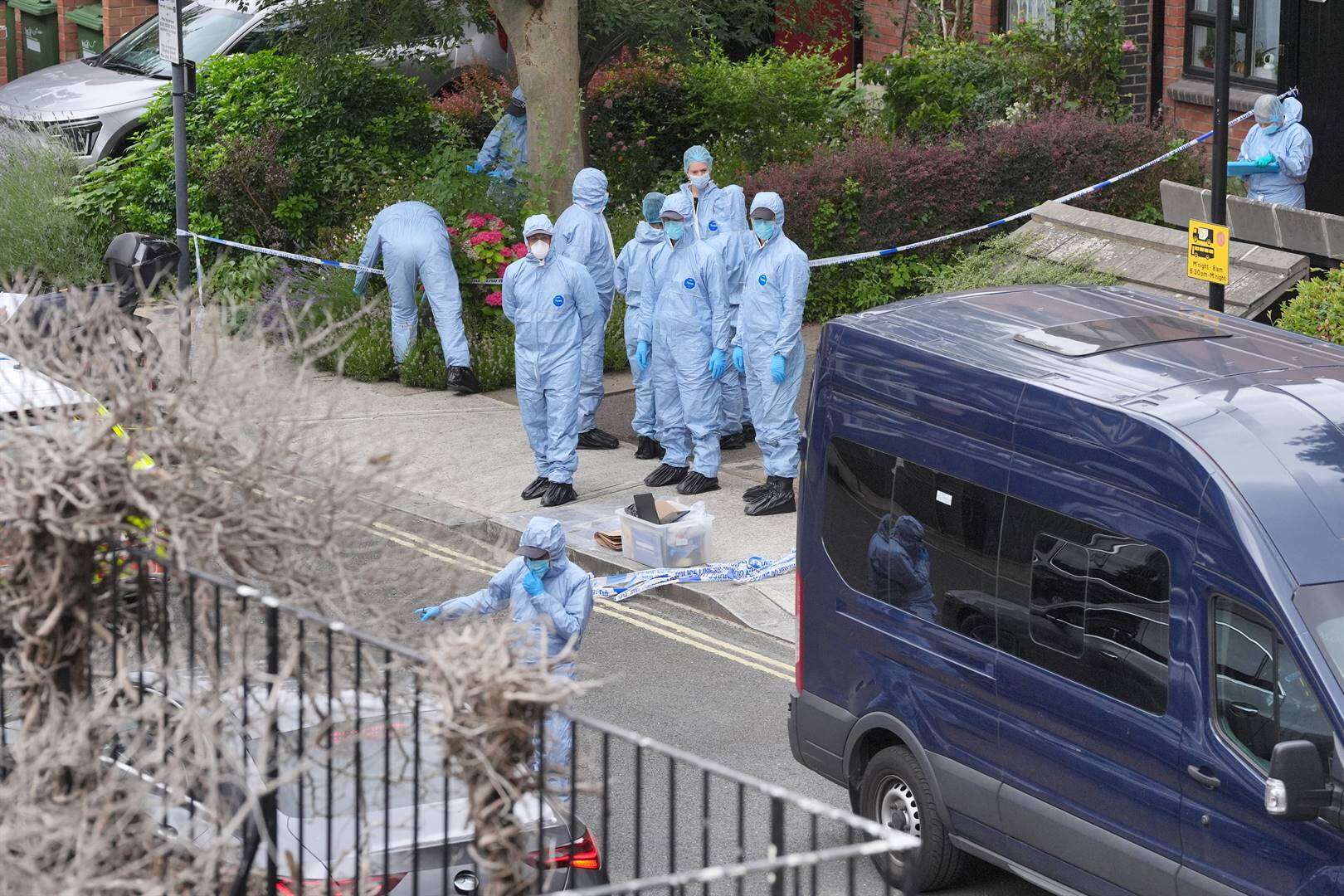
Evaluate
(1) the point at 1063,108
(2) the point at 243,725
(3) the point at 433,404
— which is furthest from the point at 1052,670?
(1) the point at 1063,108

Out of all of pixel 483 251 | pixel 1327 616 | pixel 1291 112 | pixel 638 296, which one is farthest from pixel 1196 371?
pixel 483 251

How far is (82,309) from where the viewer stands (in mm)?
4695

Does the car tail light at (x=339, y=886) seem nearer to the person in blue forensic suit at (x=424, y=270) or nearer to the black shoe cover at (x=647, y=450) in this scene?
the black shoe cover at (x=647, y=450)

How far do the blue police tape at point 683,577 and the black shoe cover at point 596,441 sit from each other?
288 cm

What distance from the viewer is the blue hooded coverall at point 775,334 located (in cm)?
1170

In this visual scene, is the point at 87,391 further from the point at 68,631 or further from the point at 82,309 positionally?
the point at 68,631

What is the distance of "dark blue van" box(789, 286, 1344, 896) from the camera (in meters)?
5.67

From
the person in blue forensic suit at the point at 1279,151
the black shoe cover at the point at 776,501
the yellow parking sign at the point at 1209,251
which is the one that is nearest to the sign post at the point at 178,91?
the black shoe cover at the point at 776,501

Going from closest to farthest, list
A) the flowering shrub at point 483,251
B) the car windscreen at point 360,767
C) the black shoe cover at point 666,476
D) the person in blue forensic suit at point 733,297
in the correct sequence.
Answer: the car windscreen at point 360,767
the black shoe cover at point 666,476
the person in blue forensic suit at point 733,297
the flowering shrub at point 483,251

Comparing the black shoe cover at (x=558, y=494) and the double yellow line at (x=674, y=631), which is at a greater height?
the black shoe cover at (x=558, y=494)

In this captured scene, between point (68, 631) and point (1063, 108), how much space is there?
50.2 feet

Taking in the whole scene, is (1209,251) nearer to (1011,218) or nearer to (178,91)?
(1011,218)

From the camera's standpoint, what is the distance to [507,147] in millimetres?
17672

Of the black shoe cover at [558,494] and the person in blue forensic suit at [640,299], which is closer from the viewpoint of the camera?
the black shoe cover at [558,494]
